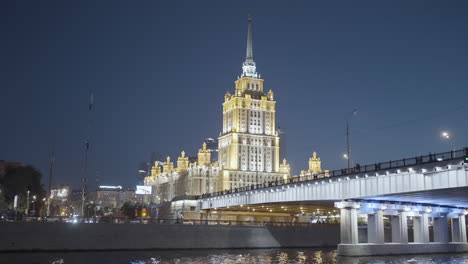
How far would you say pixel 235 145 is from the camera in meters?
198

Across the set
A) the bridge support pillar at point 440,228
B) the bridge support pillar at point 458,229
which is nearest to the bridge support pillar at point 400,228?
the bridge support pillar at point 440,228

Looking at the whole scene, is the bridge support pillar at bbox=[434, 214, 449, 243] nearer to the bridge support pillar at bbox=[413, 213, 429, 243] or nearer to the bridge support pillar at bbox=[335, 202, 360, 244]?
the bridge support pillar at bbox=[413, 213, 429, 243]

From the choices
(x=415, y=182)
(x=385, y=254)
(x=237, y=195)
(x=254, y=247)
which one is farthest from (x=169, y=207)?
(x=415, y=182)

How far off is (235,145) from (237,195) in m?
91.0

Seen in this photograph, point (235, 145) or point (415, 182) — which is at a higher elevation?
point (235, 145)

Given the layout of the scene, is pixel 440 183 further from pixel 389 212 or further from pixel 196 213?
pixel 196 213

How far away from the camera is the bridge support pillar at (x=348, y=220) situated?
72062 millimetres

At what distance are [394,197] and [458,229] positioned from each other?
26576mm

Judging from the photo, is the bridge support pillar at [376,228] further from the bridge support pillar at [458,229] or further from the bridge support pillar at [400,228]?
the bridge support pillar at [458,229]

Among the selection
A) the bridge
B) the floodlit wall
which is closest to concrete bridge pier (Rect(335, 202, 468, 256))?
the bridge

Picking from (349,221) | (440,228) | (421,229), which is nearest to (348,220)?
(349,221)

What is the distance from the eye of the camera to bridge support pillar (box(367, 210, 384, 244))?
7490cm

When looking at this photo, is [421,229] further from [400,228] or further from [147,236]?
[147,236]

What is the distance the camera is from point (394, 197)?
69812mm
